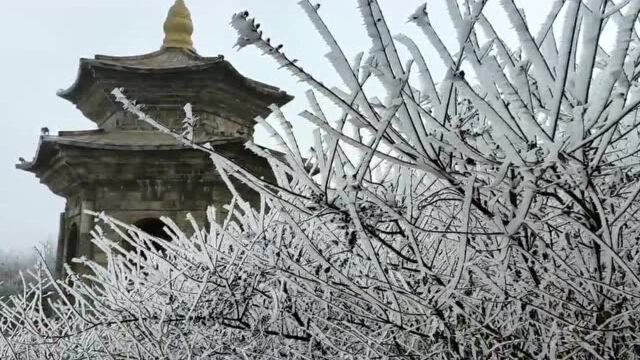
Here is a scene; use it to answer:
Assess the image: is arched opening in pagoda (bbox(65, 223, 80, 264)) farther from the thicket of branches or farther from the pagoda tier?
the thicket of branches

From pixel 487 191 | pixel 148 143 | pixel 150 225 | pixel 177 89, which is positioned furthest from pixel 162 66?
pixel 487 191

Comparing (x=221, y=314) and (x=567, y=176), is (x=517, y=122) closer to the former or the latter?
(x=567, y=176)

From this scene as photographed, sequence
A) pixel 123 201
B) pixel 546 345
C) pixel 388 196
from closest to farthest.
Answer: pixel 388 196
pixel 546 345
pixel 123 201

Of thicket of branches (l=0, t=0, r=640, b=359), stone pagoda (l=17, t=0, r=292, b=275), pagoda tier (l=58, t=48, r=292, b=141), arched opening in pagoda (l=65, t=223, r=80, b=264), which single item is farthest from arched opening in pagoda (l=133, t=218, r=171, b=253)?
thicket of branches (l=0, t=0, r=640, b=359)

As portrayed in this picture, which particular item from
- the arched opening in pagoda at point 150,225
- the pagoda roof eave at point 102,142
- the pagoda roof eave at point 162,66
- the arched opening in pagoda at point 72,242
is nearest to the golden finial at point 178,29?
the pagoda roof eave at point 162,66

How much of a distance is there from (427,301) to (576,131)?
19.3 inches

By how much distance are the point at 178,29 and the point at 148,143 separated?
3.36 metres

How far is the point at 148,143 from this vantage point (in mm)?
10016

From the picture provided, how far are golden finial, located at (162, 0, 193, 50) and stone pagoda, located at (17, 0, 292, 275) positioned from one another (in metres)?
0.03

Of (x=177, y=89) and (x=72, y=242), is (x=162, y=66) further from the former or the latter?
(x=72, y=242)

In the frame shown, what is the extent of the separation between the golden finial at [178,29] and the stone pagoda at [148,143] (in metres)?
0.03

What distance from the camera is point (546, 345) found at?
1495mm

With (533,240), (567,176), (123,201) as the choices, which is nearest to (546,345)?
(533,240)

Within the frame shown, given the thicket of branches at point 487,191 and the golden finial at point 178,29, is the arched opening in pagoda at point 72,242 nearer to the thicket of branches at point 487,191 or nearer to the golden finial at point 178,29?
the golden finial at point 178,29
